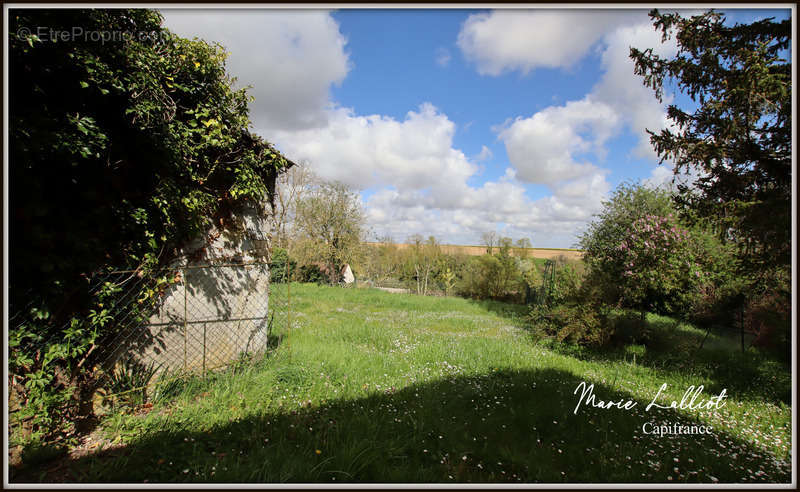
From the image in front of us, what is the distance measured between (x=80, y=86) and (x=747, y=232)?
21.0 feet

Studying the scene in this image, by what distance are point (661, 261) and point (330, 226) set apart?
18097 millimetres

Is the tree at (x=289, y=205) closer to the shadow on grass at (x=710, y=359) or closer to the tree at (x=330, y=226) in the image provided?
the tree at (x=330, y=226)

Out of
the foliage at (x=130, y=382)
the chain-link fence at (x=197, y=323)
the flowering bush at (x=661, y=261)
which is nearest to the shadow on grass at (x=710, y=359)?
the flowering bush at (x=661, y=261)

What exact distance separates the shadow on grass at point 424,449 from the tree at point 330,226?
1796 centimetres

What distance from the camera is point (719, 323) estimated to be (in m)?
7.44

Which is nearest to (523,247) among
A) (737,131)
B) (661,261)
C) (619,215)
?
(619,215)

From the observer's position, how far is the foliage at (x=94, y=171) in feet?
7.93

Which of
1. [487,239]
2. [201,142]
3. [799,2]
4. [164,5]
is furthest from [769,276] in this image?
[487,239]

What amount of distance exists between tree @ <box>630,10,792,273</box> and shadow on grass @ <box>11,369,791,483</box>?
1.95 meters

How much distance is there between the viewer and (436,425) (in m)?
3.12

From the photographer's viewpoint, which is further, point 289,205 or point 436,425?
point 289,205

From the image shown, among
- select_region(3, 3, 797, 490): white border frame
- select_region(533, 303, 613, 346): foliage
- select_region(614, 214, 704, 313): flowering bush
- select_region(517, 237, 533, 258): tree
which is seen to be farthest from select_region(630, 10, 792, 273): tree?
select_region(517, 237, 533, 258): tree

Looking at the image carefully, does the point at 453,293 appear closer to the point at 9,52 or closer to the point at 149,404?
the point at 149,404

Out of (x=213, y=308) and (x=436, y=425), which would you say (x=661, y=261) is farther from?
(x=213, y=308)
